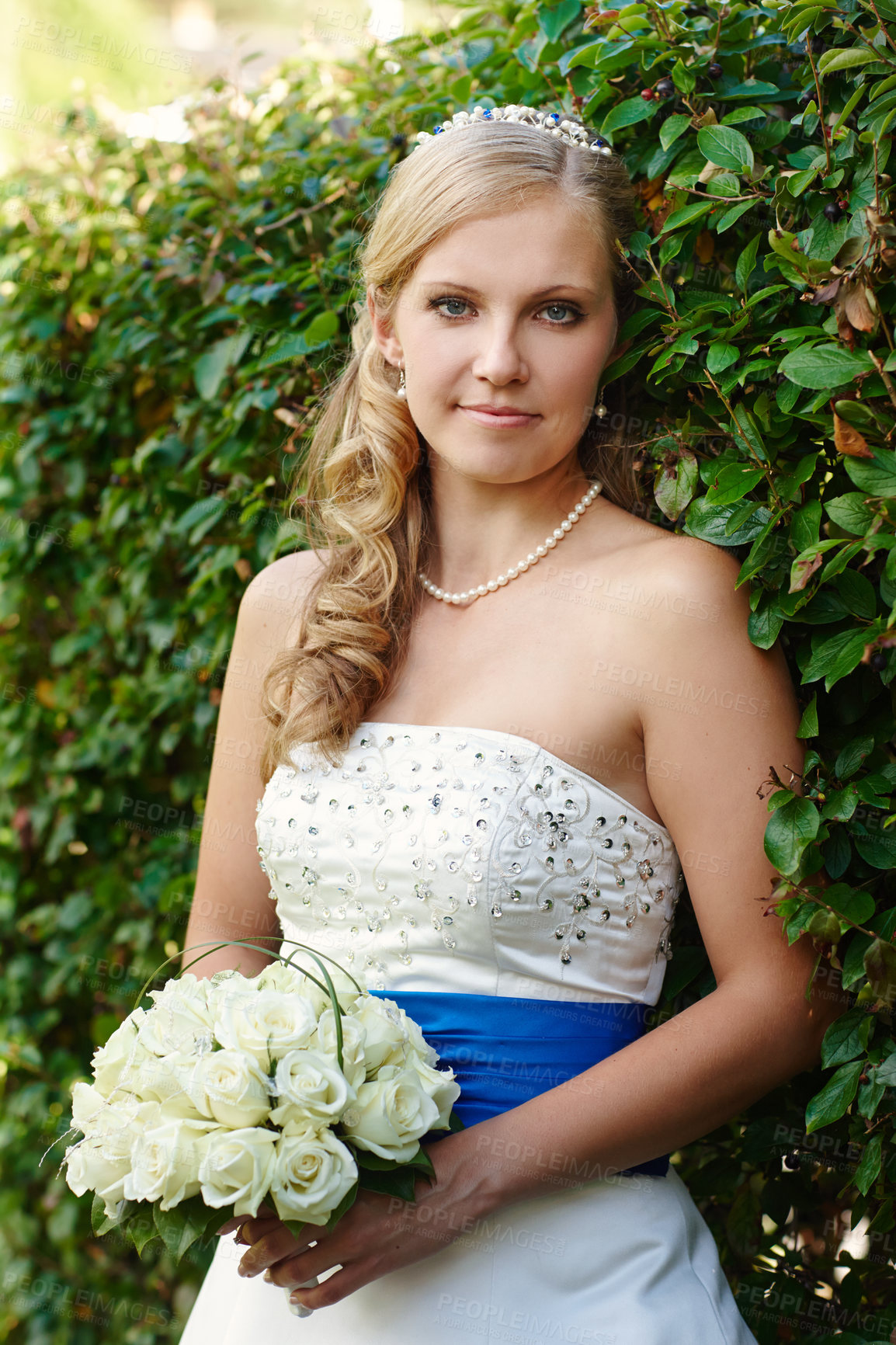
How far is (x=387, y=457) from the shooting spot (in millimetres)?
2197

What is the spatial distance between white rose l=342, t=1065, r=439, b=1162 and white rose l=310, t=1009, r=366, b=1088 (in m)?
0.02

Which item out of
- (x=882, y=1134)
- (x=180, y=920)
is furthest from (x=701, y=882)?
(x=180, y=920)

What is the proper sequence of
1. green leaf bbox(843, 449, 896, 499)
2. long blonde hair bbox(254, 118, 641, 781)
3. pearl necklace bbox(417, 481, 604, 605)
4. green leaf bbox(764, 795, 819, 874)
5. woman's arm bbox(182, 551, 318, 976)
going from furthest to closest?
woman's arm bbox(182, 551, 318, 976)
pearl necklace bbox(417, 481, 604, 605)
long blonde hair bbox(254, 118, 641, 781)
green leaf bbox(764, 795, 819, 874)
green leaf bbox(843, 449, 896, 499)

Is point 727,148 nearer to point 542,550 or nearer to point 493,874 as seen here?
point 542,550

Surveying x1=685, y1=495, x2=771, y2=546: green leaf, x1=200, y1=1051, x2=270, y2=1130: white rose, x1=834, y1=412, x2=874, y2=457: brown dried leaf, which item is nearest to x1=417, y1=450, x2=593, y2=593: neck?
x1=685, y1=495, x2=771, y2=546: green leaf

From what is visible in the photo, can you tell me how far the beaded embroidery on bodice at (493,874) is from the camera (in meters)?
1.71

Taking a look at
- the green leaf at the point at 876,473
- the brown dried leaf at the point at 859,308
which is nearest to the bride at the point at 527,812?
the green leaf at the point at 876,473

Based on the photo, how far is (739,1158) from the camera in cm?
187

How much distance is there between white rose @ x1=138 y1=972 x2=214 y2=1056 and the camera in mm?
1417

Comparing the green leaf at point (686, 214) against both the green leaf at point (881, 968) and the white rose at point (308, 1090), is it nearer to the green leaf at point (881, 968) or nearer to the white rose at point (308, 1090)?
the green leaf at point (881, 968)

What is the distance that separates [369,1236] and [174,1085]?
0.37 metres

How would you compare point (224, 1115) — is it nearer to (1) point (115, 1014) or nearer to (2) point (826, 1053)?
(2) point (826, 1053)

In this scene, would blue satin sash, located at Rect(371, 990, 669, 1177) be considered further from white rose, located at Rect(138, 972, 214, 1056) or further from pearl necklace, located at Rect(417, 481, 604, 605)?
pearl necklace, located at Rect(417, 481, 604, 605)

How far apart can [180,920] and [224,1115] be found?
5.45ft
